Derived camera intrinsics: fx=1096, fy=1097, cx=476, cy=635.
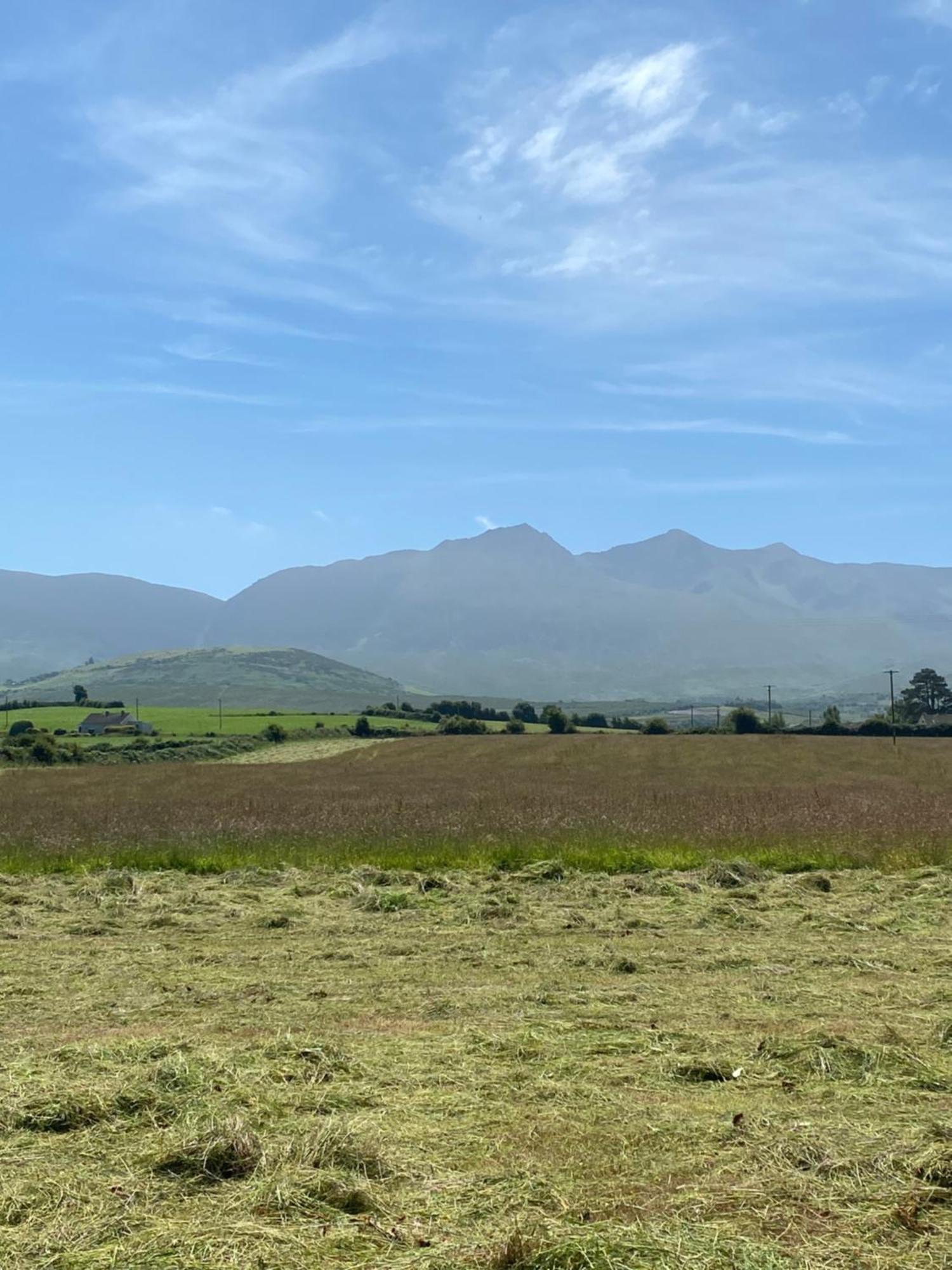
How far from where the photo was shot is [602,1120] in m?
6.09

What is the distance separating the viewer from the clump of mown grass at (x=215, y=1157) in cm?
530

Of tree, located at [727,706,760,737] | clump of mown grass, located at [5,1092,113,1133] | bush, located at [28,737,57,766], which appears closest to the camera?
clump of mown grass, located at [5,1092,113,1133]

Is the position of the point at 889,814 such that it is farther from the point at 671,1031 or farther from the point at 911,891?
the point at 671,1031

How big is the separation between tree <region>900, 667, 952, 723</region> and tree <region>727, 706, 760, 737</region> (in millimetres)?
25372

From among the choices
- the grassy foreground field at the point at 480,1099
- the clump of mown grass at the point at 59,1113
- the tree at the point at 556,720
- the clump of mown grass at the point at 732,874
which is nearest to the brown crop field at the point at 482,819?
the clump of mown grass at the point at 732,874

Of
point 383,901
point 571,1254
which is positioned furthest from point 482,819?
point 571,1254

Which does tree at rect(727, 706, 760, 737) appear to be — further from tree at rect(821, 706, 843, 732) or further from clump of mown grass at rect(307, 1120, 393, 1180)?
clump of mown grass at rect(307, 1120, 393, 1180)

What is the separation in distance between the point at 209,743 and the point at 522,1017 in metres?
65.5

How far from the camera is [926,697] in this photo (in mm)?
122562

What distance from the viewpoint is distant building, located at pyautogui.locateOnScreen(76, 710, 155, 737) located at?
8894 cm

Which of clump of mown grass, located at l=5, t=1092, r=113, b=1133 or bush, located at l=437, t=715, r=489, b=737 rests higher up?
clump of mown grass, located at l=5, t=1092, r=113, b=1133

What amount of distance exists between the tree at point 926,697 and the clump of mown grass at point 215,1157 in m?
114

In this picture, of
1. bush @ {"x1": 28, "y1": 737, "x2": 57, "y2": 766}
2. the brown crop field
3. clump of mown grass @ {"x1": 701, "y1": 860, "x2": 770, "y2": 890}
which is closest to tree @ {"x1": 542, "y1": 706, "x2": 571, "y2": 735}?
bush @ {"x1": 28, "y1": 737, "x2": 57, "y2": 766}

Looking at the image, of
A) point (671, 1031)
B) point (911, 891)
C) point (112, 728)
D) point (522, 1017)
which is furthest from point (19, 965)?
point (112, 728)
